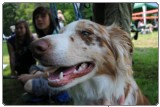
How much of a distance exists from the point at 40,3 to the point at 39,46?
55cm

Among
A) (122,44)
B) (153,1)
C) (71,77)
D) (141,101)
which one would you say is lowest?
(141,101)

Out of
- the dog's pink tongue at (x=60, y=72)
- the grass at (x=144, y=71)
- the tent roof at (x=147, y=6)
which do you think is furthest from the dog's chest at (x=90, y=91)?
the tent roof at (x=147, y=6)

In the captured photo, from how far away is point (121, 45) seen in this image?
10.1 ft

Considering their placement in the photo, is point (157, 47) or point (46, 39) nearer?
point (46, 39)

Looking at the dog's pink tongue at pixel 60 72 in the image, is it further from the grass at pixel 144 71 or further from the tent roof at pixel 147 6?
the tent roof at pixel 147 6

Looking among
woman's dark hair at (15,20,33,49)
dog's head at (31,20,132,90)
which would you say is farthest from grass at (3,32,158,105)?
dog's head at (31,20,132,90)

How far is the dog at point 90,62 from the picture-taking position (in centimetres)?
303

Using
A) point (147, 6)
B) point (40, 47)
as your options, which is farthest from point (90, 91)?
point (147, 6)

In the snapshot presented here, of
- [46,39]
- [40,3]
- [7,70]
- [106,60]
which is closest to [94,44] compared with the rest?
[106,60]

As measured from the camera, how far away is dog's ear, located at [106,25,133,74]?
3.07 m

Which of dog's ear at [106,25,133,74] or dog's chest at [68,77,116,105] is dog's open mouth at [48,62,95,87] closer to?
dog's chest at [68,77,116,105]

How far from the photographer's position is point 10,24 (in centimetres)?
350

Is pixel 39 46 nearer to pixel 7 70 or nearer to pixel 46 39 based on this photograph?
pixel 46 39

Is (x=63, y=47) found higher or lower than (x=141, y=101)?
higher
